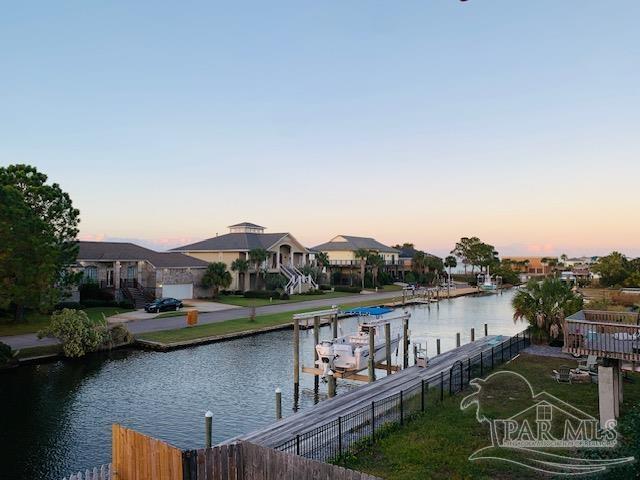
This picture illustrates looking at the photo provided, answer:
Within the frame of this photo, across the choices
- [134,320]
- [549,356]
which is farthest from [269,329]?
[549,356]

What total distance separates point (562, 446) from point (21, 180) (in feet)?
143

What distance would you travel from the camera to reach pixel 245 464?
10.6 meters

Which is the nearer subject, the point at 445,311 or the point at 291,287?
the point at 445,311

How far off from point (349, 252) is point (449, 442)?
8625 centimetres

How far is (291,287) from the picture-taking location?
2820 inches

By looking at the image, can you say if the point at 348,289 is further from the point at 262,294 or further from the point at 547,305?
the point at 547,305

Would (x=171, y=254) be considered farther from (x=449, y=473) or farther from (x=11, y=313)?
(x=449, y=473)

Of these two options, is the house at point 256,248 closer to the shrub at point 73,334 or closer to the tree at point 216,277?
the tree at point 216,277

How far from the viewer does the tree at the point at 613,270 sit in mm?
84188

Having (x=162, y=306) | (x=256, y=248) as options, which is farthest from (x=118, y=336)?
(x=256, y=248)

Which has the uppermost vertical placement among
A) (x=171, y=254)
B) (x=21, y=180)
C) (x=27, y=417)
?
(x=21, y=180)

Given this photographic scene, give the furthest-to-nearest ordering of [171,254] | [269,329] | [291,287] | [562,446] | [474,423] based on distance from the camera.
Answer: [291,287] → [171,254] → [269,329] → [474,423] → [562,446]

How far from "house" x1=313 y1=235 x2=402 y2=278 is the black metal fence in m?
70.2

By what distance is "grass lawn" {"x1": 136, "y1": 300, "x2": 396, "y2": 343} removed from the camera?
34.8 m
